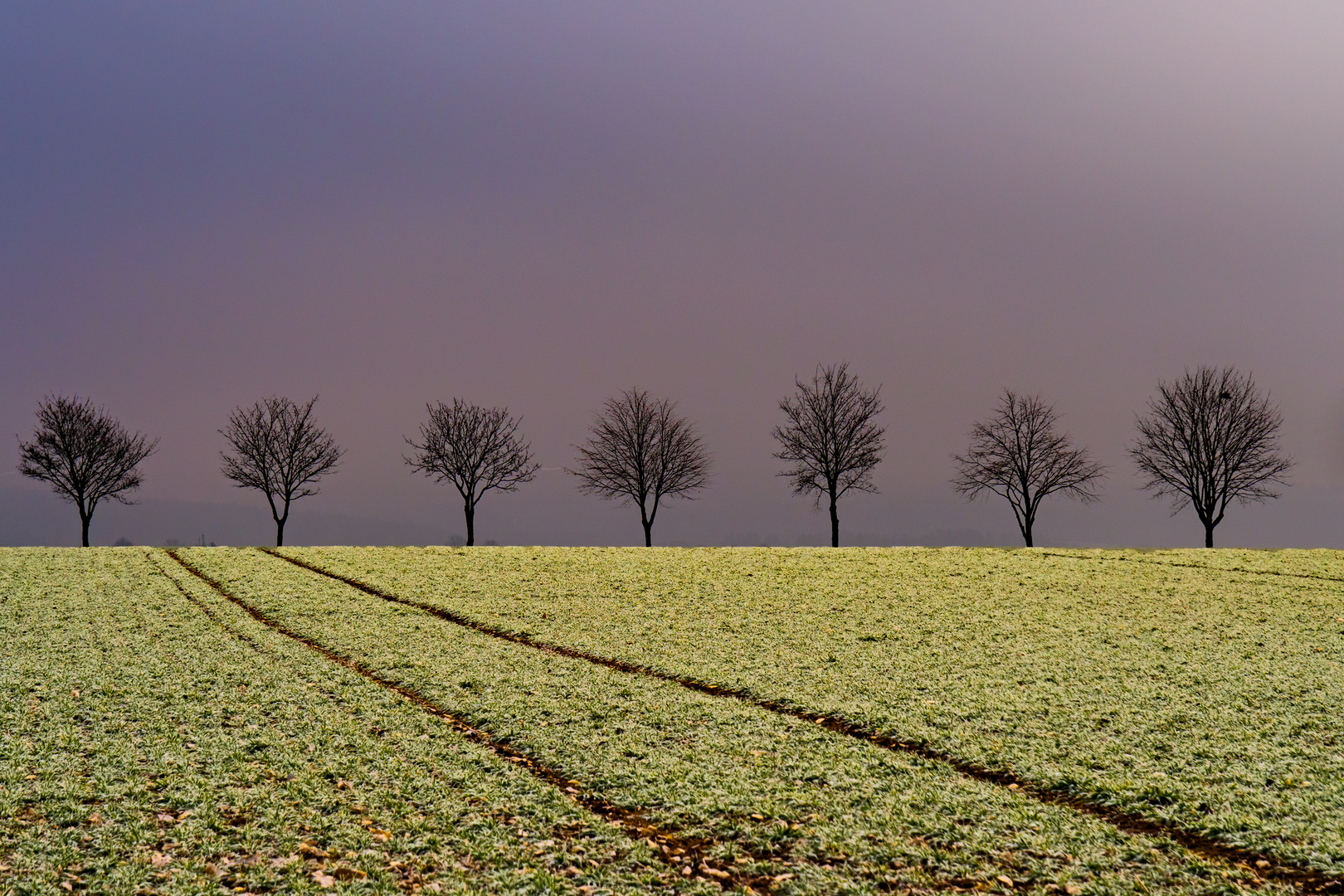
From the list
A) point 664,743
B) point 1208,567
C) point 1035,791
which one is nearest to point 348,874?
A: point 664,743

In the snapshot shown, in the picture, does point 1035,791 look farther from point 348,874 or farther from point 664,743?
point 348,874

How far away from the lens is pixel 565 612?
19.2 metres

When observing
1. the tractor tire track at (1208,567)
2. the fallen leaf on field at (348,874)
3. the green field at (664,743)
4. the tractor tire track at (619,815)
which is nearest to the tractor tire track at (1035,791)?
the green field at (664,743)

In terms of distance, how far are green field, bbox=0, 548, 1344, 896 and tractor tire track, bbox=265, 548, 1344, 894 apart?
0.15 ft

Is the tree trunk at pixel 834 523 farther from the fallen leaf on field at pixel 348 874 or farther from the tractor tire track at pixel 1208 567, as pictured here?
the fallen leaf on field at pixel 348 874

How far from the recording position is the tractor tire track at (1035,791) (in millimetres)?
7332

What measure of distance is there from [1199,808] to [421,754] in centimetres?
889

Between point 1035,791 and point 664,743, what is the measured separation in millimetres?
4390

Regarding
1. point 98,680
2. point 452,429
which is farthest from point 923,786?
point 452,429

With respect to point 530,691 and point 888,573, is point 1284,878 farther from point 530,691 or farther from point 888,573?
point 888,573

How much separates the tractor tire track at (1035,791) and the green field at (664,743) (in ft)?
0.15

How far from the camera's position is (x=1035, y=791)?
356 inches

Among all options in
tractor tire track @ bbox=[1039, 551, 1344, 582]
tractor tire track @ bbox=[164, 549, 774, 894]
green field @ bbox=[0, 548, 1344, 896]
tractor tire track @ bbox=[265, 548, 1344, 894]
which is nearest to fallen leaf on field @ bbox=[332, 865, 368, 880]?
green field @ bbox=[0, 548, 1344, 896]

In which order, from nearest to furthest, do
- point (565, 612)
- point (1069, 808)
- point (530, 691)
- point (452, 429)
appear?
point (1069, 808)
point (530, 691)
point (565, 612)
point (452, 429)
